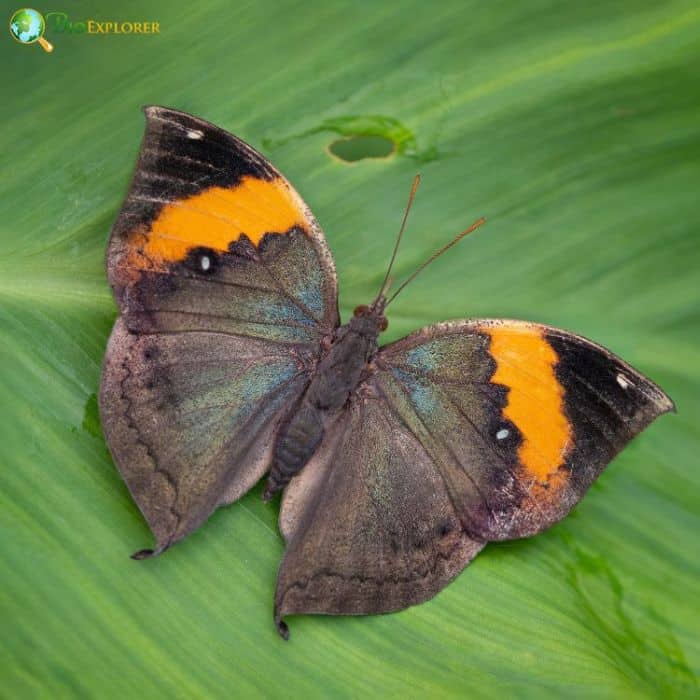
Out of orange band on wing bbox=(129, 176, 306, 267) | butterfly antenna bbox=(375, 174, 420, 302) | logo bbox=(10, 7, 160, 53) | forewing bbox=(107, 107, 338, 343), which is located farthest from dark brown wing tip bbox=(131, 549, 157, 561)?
logo bbox=(10, 7, 160, 53)

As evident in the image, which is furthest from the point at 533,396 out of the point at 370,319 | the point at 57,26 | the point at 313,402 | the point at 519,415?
the point at 57,26

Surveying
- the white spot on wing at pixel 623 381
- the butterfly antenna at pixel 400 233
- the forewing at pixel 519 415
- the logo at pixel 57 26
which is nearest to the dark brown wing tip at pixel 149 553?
the forewing at pixel 519 415

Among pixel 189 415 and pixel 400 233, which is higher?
pixel 400 233

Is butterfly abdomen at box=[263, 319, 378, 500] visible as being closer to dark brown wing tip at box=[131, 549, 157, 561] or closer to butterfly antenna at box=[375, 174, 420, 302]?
butterfly antenna at box=[375, 174, 420, 302]

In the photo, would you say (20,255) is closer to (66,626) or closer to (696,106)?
(66,626)

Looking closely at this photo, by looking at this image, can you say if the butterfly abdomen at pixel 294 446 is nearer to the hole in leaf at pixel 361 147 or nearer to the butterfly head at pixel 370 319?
the butterfly head at pixel 370 319

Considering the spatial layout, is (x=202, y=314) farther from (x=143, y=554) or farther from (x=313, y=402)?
(x=143, y=554)

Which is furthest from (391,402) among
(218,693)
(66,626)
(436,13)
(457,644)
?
(436,13)
